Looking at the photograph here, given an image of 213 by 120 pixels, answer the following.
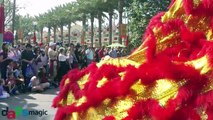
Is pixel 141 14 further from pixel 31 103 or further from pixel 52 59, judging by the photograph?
pixel 31 103

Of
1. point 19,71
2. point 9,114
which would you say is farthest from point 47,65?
point 9,114

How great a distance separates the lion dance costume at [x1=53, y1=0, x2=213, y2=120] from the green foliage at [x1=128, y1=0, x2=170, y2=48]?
53.1ft

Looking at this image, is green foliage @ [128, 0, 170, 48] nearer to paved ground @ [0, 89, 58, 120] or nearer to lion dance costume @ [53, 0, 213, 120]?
paved ground @ [0, 89, 58, 120]

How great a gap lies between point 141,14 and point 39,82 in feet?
37.2

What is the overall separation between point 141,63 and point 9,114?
5254mm

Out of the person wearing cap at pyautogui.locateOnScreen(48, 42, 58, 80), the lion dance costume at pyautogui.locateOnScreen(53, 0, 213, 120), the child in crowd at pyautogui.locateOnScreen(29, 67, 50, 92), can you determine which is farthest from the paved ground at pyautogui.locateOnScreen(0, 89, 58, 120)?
the lion dance costume at pyautogui.locateOnScreen(53, 0, 213, 120)

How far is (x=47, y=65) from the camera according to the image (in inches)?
467

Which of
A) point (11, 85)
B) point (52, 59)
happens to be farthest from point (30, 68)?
point (52, 59)

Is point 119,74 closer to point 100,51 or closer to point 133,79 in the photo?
point 133,79

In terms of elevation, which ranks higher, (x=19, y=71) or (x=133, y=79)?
(x=133, y=79)

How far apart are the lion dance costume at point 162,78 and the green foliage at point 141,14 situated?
16.2 meters

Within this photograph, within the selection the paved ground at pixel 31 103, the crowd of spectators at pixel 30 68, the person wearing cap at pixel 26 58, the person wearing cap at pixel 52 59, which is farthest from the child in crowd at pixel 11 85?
the person wearing cap at pixel 52 59

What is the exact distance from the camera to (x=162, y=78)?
1776 millimetres

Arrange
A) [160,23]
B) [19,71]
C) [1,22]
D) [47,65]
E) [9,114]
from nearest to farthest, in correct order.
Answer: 1. [160,23]
2. [9,114]
3. [1,22]
4. [19,71]
5. [47,65]
